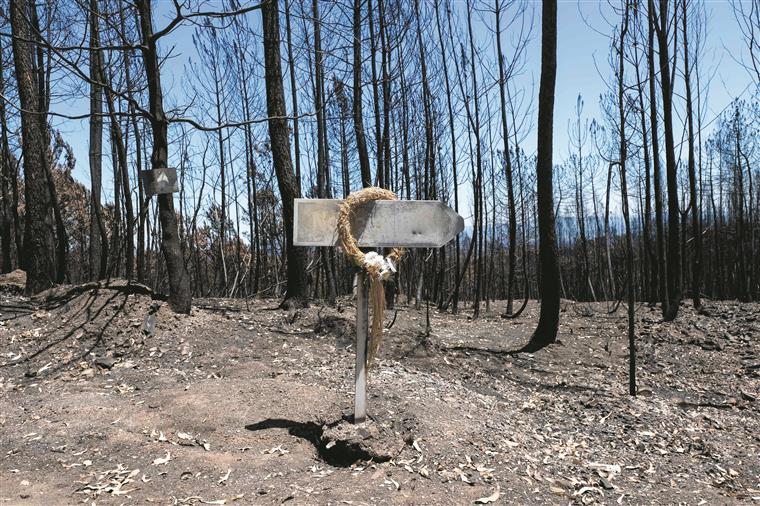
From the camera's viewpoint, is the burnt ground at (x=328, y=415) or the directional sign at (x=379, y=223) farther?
the directional sign at (x=379, y=223)

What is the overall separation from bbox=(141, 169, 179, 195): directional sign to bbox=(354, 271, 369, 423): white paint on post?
3.11 meters

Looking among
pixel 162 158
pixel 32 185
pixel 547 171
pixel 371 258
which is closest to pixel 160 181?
pixel 162 158

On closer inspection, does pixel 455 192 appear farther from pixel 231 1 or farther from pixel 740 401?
pixel 740 401

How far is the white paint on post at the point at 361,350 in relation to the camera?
3609mm

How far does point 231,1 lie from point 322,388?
726 centimetres

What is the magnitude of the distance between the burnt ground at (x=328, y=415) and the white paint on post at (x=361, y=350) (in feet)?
0.41

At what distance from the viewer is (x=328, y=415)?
409 cm

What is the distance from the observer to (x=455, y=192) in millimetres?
11016

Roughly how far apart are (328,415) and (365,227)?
147cm

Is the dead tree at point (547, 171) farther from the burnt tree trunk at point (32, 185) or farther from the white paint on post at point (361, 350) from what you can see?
the burnt tree trunk at point (32, 185)

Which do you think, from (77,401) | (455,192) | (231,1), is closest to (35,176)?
(231,1)

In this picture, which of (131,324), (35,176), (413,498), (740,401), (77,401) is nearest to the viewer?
(413,498)

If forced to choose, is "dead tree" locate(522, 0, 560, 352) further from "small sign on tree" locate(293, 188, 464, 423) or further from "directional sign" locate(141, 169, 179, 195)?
"directional sign" locate(141, 169, 179, 195)

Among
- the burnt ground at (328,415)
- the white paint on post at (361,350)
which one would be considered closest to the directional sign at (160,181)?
the burnt ground at (328,415)
